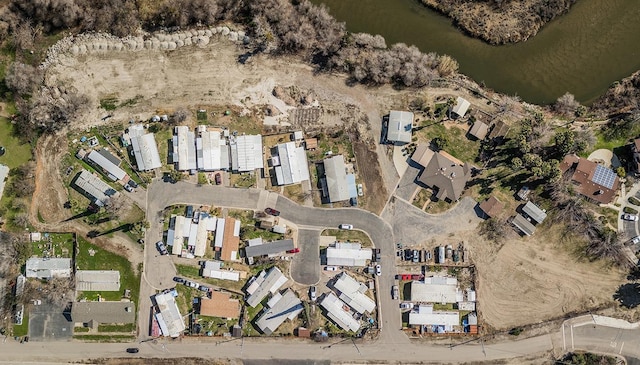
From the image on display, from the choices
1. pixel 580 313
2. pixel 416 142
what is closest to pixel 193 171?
pixel 416 142

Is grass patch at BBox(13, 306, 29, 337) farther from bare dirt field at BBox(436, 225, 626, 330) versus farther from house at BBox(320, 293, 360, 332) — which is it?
bare dirt field at BBox(436, 225, 626, 330)

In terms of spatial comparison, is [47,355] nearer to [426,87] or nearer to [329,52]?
[329,52]

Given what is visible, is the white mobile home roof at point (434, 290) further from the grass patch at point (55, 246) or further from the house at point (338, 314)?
the grass patch at point (55, 246)

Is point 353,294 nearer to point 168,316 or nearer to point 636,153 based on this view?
point 168,316

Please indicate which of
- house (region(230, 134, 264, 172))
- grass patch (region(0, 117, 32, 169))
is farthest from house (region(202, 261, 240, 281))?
grass patch (region(0, 117, 32, 169))

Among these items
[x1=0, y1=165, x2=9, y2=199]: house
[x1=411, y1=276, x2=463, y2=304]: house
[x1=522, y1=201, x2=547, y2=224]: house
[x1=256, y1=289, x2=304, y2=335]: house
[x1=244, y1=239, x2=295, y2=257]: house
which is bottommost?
[x1=256, y1=289, x2=304, y2=335]: house

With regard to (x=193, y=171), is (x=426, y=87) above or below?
above

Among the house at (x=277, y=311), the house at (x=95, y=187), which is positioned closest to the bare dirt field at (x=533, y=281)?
the house at (x=277, y=311)
